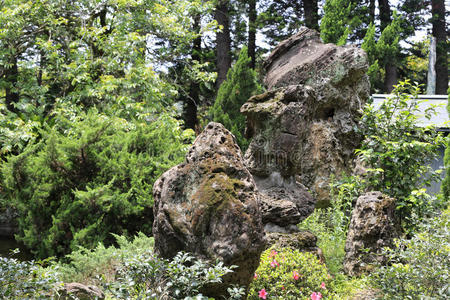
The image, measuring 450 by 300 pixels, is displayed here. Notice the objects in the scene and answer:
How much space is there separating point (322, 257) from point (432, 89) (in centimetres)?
1542

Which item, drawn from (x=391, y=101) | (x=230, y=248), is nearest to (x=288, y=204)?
(x=230, y=248)

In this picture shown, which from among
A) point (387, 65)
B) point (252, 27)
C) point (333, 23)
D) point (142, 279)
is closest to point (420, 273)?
point (142, 279)

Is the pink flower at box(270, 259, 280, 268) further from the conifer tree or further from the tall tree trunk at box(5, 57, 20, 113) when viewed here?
the conifer tree

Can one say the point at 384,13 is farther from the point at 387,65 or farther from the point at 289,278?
the point at 289,278

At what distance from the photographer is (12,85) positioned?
918 cm

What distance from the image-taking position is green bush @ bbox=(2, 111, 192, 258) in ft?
19.5

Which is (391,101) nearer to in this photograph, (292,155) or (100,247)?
(292,155)

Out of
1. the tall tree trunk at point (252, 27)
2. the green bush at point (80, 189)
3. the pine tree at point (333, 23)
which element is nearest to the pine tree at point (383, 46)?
the pine tree at point (333, 23)

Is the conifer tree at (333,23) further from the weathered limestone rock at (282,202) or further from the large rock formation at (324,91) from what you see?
the weathered limestone rock at (282,202)

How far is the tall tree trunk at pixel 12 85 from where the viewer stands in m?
9.13

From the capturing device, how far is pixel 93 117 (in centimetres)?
683

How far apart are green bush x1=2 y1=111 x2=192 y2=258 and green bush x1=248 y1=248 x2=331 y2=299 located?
9.16 ft

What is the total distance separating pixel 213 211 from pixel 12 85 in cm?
807

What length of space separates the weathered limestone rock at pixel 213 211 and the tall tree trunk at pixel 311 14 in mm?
15082
